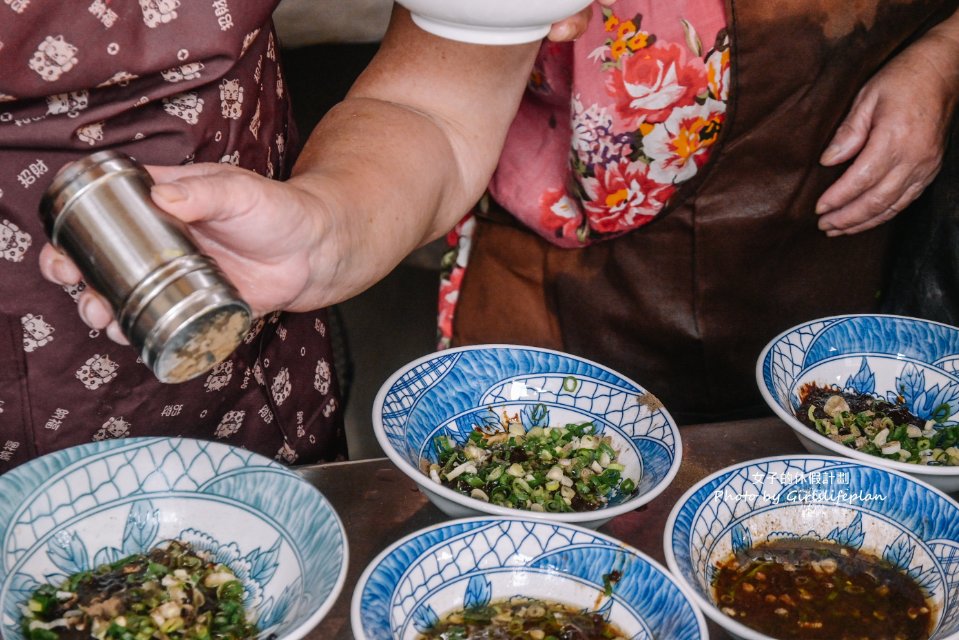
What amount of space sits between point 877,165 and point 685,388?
55cm

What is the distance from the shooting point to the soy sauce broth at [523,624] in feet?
3.67

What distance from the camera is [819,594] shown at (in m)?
1.21

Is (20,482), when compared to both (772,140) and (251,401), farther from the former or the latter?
(772,140)

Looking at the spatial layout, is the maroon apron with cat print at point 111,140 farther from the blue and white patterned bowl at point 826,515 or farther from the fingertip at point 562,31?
the blue and white patterned bowl at point 826,515

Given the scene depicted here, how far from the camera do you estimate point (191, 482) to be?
1.25 meters

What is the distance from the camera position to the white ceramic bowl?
0.90m

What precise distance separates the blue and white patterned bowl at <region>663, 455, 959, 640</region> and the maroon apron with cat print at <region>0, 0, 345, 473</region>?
72cm

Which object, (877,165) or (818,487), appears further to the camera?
(877,165)

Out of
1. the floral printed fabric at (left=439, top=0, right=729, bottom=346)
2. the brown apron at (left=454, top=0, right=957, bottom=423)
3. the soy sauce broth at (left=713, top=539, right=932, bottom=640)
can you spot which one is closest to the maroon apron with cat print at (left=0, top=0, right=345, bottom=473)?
the floral printed fabric at (left=439, top=0, right=729, bottom=346)

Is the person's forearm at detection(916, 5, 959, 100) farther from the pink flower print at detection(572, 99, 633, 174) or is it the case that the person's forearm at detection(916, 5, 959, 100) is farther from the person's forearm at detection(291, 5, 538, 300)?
the person's forearm at detection(291, 5, 538, 300)

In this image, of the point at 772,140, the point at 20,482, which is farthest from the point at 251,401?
the point at 772,140

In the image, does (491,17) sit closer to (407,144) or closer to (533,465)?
(407,144)

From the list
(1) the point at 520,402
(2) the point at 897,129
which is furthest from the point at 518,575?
(2) the point at 897,129

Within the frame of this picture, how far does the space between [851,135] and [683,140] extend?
32 centimetres
